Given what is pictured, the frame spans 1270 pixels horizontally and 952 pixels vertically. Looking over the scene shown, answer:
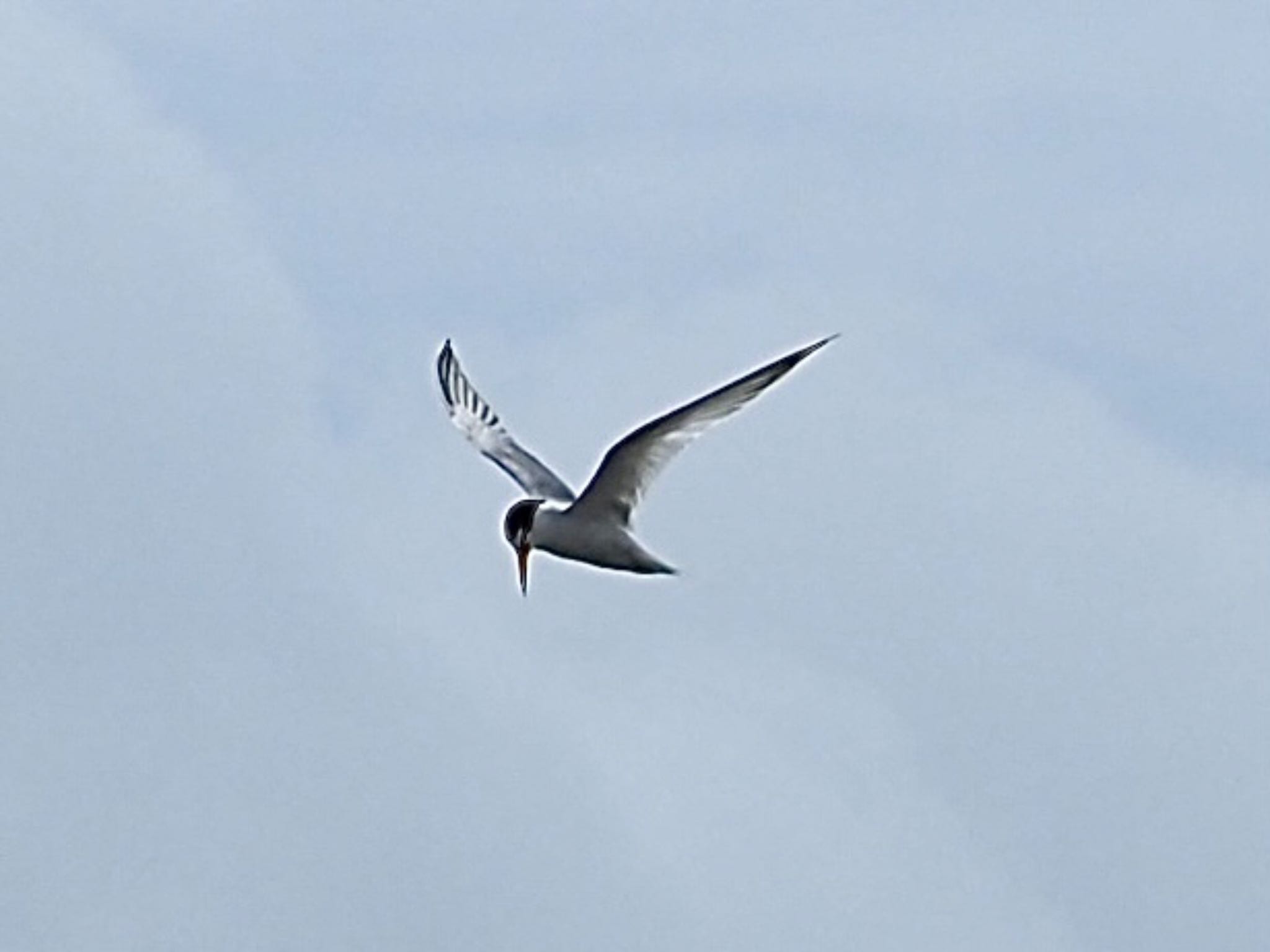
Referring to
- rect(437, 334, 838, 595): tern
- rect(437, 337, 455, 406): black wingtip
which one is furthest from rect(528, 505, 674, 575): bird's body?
rect(437, 337, 455, 406): black wingtip

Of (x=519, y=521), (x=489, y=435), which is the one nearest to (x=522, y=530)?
(x=519, y=521)

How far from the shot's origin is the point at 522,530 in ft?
97.3

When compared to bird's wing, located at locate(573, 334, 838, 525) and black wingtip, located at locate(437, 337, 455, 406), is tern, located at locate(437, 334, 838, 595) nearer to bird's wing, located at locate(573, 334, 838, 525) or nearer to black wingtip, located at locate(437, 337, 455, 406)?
bird's wing, located at locate(573, 334, 838, 525)

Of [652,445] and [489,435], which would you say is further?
[489,435]

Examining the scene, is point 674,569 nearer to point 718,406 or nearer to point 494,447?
point 718,406

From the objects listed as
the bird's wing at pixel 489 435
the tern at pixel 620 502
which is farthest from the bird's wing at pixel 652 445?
the bird's wing at pixel 489 435

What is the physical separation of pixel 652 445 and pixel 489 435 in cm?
703

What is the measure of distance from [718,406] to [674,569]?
5.76 feet

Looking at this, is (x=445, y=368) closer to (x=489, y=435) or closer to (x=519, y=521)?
(x=489, y=435)

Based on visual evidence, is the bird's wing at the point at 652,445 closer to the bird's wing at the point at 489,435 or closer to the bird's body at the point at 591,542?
the bird's body at the point at 591,542

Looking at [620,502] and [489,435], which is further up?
[489,435]

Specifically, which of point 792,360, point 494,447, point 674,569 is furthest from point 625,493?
point 494,447

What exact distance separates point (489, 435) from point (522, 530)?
6088mm

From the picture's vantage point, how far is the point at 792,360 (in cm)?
2709
